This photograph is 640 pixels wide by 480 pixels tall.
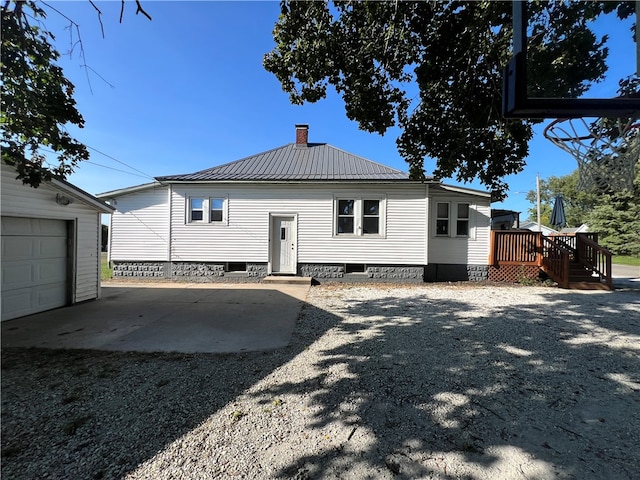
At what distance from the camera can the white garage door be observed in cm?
534

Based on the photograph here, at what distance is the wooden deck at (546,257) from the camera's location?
31.6ft

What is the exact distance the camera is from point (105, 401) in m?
2.74

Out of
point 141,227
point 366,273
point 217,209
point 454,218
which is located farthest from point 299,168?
point 141,227

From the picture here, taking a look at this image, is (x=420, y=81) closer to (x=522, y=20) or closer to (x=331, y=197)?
(x=522, y=20)

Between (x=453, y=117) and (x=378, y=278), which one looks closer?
(x=453, y=117)

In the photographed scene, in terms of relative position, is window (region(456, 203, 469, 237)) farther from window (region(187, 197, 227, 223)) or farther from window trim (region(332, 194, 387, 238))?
window (region(187, 197, 227, 223))

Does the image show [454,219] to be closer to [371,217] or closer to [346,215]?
[371,217]

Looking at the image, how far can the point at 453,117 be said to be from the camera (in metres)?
5.85

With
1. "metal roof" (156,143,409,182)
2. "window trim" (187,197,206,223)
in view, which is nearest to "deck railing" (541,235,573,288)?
"metal roof" (156,143,409,182)

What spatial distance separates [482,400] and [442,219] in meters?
9.32

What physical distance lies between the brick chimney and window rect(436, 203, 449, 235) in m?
6.88

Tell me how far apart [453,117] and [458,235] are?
632 cm

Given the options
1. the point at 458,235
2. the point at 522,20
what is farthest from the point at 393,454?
the point at 458,235

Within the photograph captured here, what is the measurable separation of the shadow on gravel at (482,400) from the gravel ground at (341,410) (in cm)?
1
